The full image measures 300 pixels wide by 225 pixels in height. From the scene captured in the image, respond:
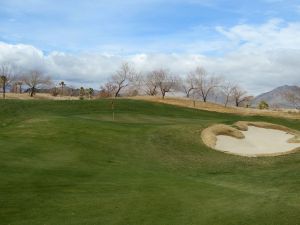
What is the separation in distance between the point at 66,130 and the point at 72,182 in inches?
629

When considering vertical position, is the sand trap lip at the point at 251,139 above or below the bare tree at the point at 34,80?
below

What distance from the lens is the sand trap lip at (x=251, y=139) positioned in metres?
32.6

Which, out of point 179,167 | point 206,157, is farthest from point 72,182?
point 206,157

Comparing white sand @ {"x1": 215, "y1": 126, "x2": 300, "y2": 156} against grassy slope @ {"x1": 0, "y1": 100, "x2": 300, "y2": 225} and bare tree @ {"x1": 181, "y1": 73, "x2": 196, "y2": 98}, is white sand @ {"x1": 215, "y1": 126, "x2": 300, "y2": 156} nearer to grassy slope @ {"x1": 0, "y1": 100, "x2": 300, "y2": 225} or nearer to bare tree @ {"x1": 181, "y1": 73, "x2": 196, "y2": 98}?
grassy slope @ {"x1": 0, "y1": 100, "x2": 300, "y2": 225}

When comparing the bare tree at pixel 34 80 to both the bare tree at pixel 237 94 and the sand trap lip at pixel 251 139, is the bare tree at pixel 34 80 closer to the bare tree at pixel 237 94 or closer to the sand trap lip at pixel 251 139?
the bare tree at pixel 237 94

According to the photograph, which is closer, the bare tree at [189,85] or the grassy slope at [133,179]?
the grassy slope at [133,179]

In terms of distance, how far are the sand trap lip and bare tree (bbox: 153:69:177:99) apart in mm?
67230

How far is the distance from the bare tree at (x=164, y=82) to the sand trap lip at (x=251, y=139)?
221 feet

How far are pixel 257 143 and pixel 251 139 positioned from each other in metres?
1.32

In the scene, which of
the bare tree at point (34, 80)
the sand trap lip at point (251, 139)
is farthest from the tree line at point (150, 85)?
the sand trap lip at point (251, 139)

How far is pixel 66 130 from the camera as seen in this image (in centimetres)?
3259

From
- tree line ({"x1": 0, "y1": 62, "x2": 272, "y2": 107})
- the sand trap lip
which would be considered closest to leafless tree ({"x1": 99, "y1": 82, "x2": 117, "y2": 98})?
tree line ({"x1": 0, "y1": 62, "x2": 272, "y2": 107})

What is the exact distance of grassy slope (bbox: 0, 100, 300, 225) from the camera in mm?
12828

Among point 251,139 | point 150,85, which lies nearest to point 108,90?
point 150,85
